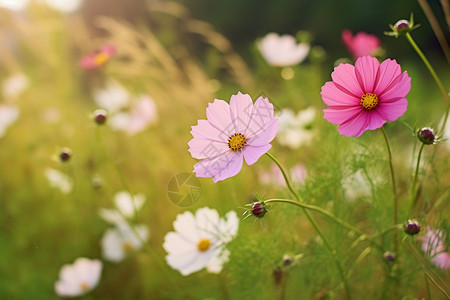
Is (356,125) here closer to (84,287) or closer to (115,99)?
(84,287)

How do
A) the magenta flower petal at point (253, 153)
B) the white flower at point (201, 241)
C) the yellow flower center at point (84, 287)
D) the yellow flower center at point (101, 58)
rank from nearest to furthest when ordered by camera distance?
the magenta flower petal at point (253, 153) → the white flower at point (201, 241) → the yellow flower center at point (84, 287) → the yellow flower center at point (101, 58)

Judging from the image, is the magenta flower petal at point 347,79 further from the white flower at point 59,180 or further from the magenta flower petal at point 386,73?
the white flower at point 59,180

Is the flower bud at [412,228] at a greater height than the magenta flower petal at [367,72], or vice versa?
the magenta flower petal at [367,72]

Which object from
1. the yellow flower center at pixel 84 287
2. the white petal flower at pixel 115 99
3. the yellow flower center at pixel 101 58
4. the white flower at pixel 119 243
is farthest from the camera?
the white petal flower at pixel 115 99

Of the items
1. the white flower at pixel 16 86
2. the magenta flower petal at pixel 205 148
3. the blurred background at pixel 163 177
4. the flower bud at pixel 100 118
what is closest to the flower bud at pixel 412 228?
the blurred background at pixel 163 177

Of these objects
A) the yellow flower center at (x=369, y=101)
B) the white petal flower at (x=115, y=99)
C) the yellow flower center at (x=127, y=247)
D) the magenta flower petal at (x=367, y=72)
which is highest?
the white petal flower at (x=115, y=99)

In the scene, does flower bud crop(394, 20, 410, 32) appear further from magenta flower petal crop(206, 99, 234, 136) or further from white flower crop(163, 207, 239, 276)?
white flower crop(163, 207, 239, 276)

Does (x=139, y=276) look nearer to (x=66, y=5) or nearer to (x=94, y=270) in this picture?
(x=94, y=270)

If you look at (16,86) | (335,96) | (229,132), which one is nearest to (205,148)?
(229,132)
